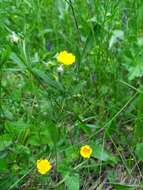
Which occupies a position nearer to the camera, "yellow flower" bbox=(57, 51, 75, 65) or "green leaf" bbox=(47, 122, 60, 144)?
"green leaf" bbox=(47, 122, 60, 144)

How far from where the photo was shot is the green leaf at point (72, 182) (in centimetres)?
137

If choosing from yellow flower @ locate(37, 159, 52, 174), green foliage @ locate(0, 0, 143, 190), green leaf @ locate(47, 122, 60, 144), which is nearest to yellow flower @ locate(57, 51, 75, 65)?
green foliage @ locate(0, 0, 143, 190)

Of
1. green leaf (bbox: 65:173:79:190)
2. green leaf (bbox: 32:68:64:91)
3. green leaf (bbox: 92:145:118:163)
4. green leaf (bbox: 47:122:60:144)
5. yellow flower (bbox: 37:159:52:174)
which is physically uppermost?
green leaf (bbox: 32:68:64:91)

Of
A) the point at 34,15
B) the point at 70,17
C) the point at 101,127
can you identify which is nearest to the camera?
the point at 101,127

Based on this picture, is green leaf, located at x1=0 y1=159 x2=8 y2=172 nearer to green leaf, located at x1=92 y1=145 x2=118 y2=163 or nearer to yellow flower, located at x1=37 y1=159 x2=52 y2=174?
yellow flower, located at x1=37 y1=159 x2=52 y2=174

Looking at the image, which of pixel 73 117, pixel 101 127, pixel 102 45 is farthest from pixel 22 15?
pixel 101 127

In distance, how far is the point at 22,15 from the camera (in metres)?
1.95

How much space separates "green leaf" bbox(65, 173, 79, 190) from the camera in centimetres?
137

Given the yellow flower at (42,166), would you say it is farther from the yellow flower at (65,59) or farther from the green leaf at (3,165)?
the yellow flower at (65,59)

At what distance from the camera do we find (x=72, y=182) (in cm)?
138

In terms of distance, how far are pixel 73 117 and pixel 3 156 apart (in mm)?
348

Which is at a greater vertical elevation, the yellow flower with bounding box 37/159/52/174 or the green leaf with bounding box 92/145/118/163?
the green leaf with bounding box 92/145/118/163

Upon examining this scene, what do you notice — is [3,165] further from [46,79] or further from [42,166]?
[46,79]

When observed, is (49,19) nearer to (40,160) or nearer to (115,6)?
(115,6)
